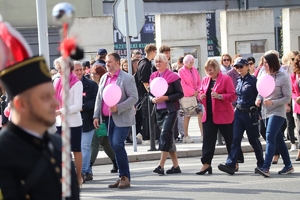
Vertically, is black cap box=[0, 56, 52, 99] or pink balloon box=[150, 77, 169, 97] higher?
black cap box=[0, 56, 52, 99]

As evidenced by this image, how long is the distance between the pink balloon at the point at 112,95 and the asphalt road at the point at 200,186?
1.25 metres

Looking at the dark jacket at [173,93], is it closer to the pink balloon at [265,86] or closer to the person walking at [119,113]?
the person walking at [119,113]

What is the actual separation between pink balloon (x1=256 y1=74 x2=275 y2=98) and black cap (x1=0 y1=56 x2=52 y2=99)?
24.8 feet

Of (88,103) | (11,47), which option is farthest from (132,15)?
(11,47)

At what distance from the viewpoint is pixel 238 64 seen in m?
11.3

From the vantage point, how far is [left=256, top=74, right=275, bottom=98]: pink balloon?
35.5 feet

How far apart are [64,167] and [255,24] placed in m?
20.9

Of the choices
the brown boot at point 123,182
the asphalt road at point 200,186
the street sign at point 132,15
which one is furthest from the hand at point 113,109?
the street sign at point 132,15

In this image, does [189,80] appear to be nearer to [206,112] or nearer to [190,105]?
[190,105]

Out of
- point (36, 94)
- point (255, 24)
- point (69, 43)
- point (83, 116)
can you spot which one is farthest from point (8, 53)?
point (255, 24)

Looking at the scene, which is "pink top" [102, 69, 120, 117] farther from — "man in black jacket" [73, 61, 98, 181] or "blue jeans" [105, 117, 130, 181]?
"man in black jacket" [73, 61, 98, 181]

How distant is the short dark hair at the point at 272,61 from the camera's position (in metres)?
11.0

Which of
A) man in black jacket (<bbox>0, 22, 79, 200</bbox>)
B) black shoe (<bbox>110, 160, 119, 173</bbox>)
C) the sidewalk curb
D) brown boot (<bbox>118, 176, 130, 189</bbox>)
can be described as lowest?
the sidewalk curb

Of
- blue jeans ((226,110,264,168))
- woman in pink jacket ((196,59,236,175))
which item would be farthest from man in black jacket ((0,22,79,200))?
blue jeans ((226,110,264,168))
